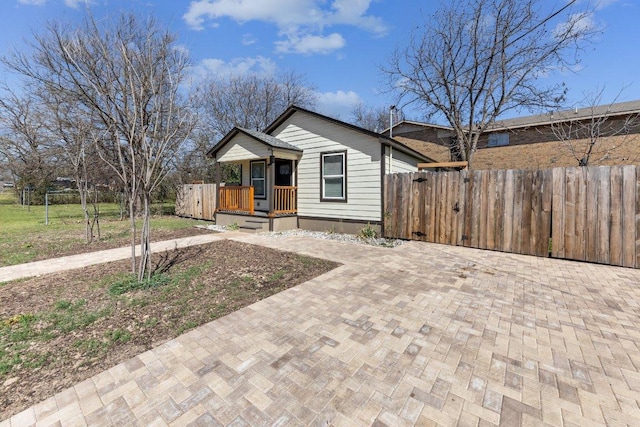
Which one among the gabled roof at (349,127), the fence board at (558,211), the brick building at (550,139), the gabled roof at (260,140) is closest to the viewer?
the fence board at (558,211)

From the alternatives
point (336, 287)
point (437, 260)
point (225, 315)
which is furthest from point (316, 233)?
point (225, 315)

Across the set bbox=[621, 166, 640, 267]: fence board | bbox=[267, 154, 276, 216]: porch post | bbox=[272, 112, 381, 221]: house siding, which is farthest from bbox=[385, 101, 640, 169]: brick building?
bbox=[267, 154, 276, 216]: porch post

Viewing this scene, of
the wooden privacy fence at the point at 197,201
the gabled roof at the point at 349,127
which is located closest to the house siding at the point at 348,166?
the gabled roof at the point at 349,127

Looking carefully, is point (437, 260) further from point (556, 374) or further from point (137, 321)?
point (137, 321)

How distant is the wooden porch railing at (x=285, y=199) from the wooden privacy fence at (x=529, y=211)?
386 cm

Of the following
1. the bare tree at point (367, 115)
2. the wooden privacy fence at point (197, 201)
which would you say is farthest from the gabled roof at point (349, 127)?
the bare tree at point (367, 115)

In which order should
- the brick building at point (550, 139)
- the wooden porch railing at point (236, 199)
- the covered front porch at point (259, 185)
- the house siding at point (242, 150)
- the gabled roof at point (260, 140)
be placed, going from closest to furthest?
the gabled roof at point (260, 140) → the covered front porch at point (259, 185) → the house siding at point (242, 150) → the wooden porch railing at point (236, 199) → the brick building at point (550, 139)

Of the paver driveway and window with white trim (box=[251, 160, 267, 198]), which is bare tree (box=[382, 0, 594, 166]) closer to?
window with white trim (box=[251, 160, 267, 198])

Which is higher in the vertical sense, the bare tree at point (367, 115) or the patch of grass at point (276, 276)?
the bare tree at point (367, 115)

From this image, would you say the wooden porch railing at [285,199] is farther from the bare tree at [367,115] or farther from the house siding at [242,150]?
the bare tree at [367,115]

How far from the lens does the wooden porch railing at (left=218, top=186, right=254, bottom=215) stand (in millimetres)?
10555

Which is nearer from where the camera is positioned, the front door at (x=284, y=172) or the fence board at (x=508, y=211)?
the fence board at (x=508, y=211)

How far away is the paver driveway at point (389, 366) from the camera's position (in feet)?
6.32


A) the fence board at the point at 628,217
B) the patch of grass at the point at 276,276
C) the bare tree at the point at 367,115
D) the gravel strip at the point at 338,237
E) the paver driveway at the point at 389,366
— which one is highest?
the bare tree at the point at 367,115
